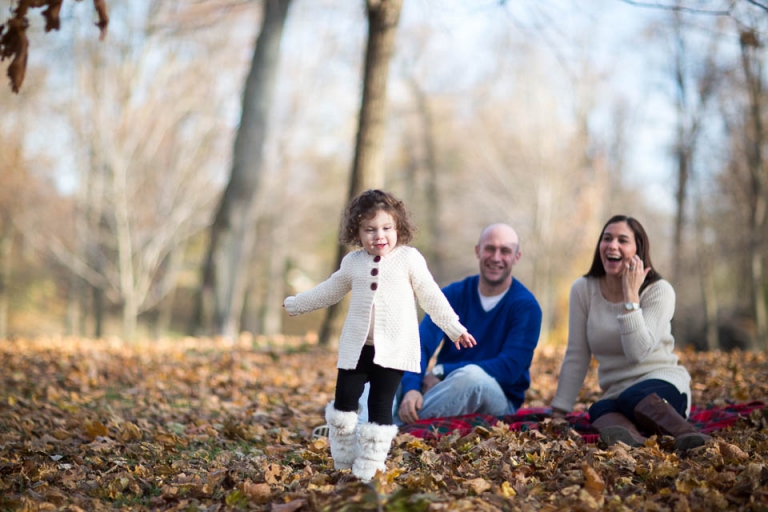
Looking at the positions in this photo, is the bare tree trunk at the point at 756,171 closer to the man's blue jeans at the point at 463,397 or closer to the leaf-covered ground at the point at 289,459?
the leaf-covered ground at the point at 289,459

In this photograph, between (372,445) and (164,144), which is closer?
(372,445)

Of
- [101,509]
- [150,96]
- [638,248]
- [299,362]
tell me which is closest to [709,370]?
[638,248]

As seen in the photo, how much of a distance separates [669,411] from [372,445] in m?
1.81

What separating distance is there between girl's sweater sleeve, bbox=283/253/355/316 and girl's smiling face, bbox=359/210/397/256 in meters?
0.17

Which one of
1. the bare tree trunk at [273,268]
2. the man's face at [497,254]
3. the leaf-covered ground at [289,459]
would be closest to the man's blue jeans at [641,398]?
the leaf-covered ground at [289,459]

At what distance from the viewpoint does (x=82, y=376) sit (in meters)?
6.46

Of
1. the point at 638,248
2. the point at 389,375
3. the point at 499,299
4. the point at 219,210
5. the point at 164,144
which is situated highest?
the point at 164,144

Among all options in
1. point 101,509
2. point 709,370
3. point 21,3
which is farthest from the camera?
point 709,370

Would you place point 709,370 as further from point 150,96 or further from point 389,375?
point 150,96

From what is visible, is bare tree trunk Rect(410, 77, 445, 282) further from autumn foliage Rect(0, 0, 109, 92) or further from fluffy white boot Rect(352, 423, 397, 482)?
fluffy white boot Rect(352, 423, 397, 482)

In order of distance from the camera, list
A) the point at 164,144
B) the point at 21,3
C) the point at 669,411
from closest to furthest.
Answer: the point at 21,3
the point at 669,411
the point at 164,144

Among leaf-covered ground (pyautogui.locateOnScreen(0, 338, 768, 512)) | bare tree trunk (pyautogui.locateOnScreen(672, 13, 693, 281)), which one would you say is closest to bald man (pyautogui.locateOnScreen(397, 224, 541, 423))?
leaf-covered ground (pyautogui.locateOnScreen(0, 338, 768, 512))

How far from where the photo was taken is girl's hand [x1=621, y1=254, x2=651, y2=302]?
4188 millimetres

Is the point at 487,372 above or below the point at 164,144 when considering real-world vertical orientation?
below
